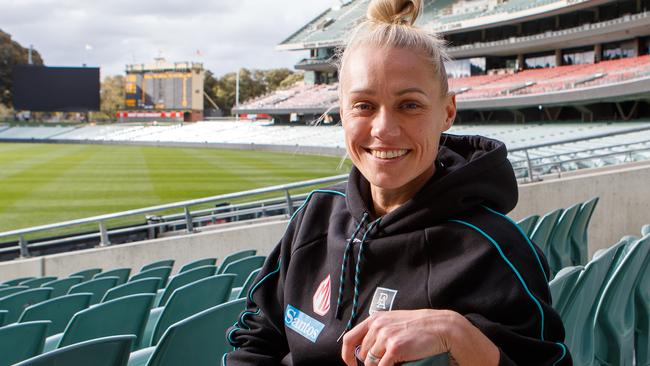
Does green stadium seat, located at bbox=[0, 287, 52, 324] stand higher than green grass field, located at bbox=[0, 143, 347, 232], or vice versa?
green stadium seat, located at bbox=[0, 287, 52, 324]

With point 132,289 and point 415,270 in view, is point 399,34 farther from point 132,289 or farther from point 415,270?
point 132,289

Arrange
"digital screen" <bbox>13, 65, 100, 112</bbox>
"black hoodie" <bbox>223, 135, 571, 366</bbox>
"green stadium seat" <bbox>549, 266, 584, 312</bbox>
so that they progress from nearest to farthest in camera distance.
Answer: "black hoodie" <bbox>223, 135, 571, 366</bbox>
"green stadium seat" <bbox>549, 266, 584, 312</bbox>
"digital screen" <bbox>13, 65, 100, 112</bbox>

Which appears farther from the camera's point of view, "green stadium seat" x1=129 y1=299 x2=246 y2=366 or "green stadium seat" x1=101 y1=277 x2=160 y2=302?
"green stadium seat" x1=101 y1=277 x2=160 y2=302

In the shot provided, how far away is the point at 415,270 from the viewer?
1484 millimetres

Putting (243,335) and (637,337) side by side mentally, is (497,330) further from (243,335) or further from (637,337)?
(637,337)

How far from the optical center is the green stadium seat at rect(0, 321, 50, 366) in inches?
95.3

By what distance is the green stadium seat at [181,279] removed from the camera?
405 centimetres

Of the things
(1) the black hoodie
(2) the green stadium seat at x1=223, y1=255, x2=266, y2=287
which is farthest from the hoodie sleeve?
(2) the green stadium seat at x1=223, y1=255, x2=266, y2=287

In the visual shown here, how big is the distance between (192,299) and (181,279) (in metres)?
1.17

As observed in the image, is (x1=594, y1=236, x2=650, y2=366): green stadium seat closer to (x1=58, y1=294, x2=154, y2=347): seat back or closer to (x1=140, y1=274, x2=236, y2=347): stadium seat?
(x1=140, y1=274, x2=236, y2=347): stadium seat

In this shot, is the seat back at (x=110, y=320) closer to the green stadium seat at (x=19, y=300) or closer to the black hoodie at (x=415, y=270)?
the black hoodie at (x=415, y=270)

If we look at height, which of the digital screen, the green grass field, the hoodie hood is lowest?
the green grass field

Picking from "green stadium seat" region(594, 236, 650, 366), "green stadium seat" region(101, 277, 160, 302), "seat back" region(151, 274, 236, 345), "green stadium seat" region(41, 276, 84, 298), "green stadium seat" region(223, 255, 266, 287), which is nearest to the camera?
"green stadium seat" region(594, 236, 650, 366)

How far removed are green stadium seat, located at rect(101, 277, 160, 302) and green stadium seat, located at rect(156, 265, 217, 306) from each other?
0.09 meters
